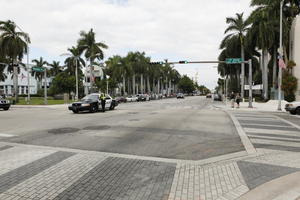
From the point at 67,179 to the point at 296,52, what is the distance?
125 ft

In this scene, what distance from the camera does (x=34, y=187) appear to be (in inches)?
167

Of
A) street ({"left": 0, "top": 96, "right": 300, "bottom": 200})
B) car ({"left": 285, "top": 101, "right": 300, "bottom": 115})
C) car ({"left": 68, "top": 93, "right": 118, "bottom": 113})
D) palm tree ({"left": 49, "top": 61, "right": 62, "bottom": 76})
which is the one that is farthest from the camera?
palm tree ({"left": 49, "top": 61, "right": 62, "bottom": 76})

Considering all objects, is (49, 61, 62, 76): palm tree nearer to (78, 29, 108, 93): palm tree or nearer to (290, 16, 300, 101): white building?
(78, 29, 108, 93): palm tree

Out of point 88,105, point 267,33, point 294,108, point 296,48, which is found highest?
point 267,33

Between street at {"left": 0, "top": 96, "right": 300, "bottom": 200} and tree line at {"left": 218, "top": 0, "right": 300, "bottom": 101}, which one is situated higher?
tree line at {"left": 218, "top": 0, "right": 300, "bottom": 101}

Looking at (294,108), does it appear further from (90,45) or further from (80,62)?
(80,62)

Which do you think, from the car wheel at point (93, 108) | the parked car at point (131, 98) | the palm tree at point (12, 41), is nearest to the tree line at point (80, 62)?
the palm tree at point (12, 41)

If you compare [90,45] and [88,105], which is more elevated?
[90,45]

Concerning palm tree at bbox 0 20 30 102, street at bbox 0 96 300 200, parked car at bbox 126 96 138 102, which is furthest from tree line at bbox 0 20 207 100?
street at bbox 0 96 300 200

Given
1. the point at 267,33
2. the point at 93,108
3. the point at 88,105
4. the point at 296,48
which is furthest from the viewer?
the point at 267,33

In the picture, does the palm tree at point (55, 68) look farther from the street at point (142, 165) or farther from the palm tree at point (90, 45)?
the street at point (142, 165)

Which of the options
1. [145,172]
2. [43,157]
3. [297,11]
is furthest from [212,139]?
[297,11]

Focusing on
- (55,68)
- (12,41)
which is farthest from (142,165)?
(55,68)

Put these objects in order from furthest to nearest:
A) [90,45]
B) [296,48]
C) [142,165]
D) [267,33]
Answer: [90,45], [267,33], [296,48], [142,165]
